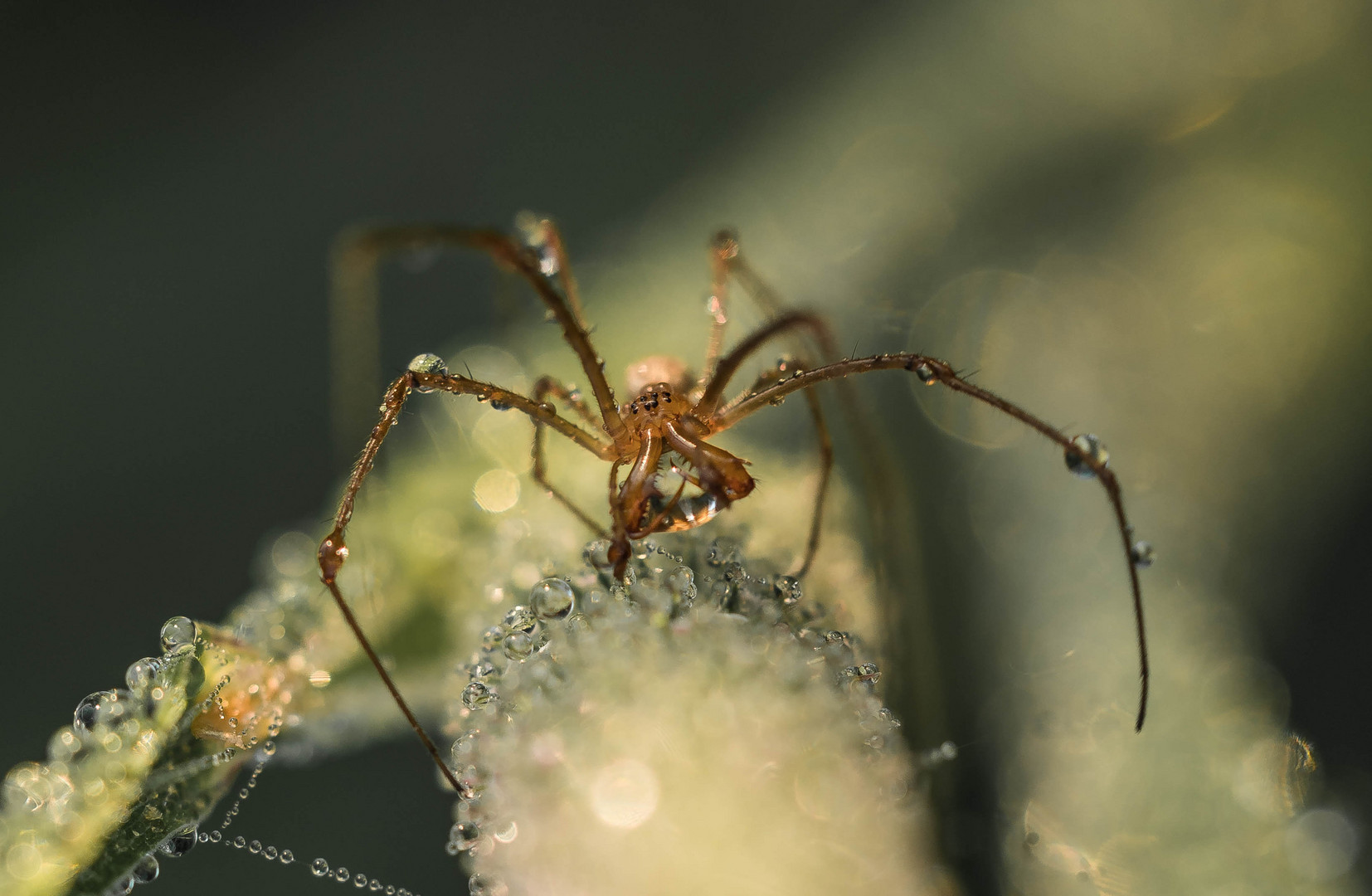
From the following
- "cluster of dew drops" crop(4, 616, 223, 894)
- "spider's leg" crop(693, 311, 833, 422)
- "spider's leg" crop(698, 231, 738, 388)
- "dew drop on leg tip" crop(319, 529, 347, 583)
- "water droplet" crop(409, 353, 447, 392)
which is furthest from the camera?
"spider's leg" crop(698, 231, 738, 388)

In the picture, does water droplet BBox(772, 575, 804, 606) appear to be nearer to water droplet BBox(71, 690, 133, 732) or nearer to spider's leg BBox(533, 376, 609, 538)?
spider's leg BBox(533, 376, 609, 538)

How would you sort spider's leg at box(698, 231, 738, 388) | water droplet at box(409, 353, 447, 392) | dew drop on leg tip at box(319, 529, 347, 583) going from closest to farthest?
dew drop on leg tip at box(319, 529, 347, 583) → water droplet at box(409, 353, 447, 392) → spider's leg at box(698, 231, 738, 388)

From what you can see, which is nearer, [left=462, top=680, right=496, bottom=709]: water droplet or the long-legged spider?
[left=462, top=680, right=496, bottom=709]: water droplet

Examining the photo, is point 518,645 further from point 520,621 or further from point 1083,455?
point 1083,455

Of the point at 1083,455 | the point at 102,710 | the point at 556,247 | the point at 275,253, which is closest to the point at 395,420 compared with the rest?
the point at 556,247

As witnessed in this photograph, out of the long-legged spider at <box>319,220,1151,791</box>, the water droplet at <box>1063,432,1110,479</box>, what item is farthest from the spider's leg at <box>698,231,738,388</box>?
the water droplet at <box>1063,432,1110,479</box>

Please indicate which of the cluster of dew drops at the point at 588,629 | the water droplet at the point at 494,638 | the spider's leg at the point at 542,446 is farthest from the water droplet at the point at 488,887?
the spider's leg at the point at 542,446

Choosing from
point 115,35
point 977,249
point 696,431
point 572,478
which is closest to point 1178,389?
point 977,249

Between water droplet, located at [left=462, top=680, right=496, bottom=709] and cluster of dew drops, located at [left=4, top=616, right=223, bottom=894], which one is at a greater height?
water droplet, located at [left=462, top=680, right=496, bottom=709]
